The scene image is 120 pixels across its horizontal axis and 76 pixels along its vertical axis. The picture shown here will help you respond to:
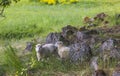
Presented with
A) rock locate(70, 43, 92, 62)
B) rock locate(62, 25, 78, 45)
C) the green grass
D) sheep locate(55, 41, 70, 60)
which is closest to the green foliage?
sheep locate(55, 41, 70, 60)

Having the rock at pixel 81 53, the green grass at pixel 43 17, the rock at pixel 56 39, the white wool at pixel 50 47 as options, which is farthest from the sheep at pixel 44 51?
the green grass at pixel 43 17

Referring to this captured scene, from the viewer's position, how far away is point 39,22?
11141 millimetres

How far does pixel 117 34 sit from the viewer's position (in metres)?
7.32

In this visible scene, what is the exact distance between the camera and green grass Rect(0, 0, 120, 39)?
10266 mm

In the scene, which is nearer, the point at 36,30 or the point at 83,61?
the point at 83,61

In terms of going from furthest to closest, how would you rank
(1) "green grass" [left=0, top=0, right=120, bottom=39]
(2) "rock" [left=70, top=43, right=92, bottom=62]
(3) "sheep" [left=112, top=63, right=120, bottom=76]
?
(1) "green grass" [left=0, top=0, right=120, bottom=39], (2) "rock" [left=70, top=43, right=92, bottom=62], (3) "sheep" [left=112, top=63, right=120, bottom=76]

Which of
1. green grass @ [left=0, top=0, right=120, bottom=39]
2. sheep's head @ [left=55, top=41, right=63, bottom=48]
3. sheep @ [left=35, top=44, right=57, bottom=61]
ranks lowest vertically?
green grass @ [left=0, top=0, right=120, bottom=39]

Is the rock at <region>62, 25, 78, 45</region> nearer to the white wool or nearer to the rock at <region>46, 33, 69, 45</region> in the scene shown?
the rock at <region>46, 33, 69, 45</region>

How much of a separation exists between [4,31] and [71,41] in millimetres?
4099

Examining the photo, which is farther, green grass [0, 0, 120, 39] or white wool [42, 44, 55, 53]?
green grass [0, 0, 120, 39]

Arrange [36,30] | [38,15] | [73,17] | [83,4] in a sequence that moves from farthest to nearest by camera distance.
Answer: [83,4]
[38,15]
[73,17]
[36,30]

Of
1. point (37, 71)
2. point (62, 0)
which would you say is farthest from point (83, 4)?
point (37, 71)

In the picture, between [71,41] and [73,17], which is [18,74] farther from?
[73,17]

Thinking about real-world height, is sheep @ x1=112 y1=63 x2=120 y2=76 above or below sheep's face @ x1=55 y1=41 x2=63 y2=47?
below
